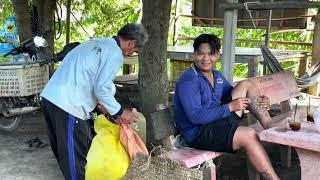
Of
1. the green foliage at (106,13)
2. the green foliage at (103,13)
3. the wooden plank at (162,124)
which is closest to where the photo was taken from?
the wooden plank at (162,124)

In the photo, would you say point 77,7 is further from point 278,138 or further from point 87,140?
point 278,138

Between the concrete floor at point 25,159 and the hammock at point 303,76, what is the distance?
9.69 ft

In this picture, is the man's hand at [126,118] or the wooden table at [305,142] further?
the man's hand at [126,118]

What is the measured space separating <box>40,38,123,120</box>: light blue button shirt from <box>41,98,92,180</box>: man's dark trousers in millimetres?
66

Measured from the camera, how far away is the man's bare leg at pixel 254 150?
3.18m

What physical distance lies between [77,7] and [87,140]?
25.3 feet

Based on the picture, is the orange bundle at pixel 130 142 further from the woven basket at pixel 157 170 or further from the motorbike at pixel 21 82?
the motorbike at pixel 21 82

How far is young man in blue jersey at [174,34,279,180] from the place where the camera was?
3.20 m

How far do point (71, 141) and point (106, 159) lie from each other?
0.32 m

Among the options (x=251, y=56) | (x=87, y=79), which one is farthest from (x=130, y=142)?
(x=251, y=56)

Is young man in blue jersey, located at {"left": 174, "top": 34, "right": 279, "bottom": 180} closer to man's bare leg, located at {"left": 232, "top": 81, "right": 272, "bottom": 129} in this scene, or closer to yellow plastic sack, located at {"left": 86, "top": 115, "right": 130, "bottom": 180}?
man's bare leg, located at {"left": 232, "top": 81, "right": 272, "bottom": 129}

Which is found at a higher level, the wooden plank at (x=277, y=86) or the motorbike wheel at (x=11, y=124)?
the wooden plank at (x=277, y=86)

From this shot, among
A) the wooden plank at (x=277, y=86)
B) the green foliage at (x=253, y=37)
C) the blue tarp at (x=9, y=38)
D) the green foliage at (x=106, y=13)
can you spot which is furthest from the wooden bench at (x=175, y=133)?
the green foliage at (x=253, y=37)

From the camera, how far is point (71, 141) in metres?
3.21
